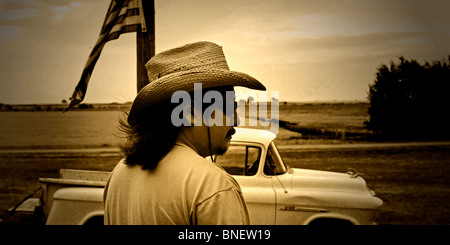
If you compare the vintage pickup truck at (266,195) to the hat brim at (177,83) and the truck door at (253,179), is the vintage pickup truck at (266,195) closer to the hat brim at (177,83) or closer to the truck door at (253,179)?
the truck door at (253,179)

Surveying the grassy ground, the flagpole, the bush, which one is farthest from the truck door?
the bush

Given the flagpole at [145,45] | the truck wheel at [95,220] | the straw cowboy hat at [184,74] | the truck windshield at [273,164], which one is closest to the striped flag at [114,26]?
the flagpole at [145,45]

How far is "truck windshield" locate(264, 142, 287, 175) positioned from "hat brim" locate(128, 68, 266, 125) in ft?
8.23

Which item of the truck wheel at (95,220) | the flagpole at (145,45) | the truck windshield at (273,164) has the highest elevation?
the flagpole at (145,45)

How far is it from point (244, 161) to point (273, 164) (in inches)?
13.0

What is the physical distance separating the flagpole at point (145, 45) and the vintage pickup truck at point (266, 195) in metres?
1.15

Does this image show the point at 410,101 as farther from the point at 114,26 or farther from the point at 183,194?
the point at 183,194

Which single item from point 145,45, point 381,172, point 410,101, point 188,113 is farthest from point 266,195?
point 410,101

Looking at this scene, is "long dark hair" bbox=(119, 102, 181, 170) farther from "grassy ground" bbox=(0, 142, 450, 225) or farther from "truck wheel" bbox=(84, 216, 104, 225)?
"grassy ground" bbox=(0, 142, 450, 225)

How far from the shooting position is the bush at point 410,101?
1352 cm

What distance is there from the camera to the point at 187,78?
127cm

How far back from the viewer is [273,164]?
379 centimetres

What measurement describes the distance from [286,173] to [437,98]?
40.1 ft
